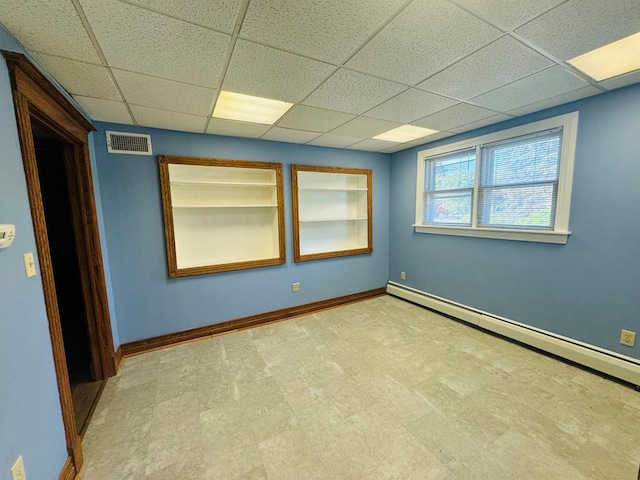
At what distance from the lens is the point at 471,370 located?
2.29 metres

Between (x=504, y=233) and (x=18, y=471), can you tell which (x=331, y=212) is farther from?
(x=18, y=471)

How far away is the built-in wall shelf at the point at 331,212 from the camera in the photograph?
145 inches

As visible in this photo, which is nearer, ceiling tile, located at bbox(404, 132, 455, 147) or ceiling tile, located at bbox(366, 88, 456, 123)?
ceiling tile, located at bbox(366, 88, 456, 123)

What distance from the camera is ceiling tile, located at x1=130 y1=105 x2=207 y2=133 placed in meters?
2.25

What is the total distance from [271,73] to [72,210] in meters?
2.05

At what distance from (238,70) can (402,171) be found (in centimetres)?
309

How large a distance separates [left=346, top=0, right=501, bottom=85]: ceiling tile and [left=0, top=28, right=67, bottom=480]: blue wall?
1.84 meters

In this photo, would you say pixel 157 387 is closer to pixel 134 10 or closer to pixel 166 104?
pixel 166 104

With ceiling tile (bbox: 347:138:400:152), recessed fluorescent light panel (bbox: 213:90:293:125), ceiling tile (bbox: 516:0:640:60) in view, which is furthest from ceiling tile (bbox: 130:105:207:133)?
ceiling tile (bbox: 516:0:640:60)

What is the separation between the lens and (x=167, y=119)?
2.45 m

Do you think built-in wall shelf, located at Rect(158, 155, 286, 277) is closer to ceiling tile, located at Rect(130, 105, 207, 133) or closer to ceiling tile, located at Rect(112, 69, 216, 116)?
ceiling tile, located at Rect(130, 105, 207, 133)

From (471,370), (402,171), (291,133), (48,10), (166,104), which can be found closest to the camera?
(48,10)

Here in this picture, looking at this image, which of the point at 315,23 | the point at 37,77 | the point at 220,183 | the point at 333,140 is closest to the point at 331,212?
the point at 333,140

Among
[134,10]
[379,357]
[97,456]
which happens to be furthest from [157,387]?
[134,10]
